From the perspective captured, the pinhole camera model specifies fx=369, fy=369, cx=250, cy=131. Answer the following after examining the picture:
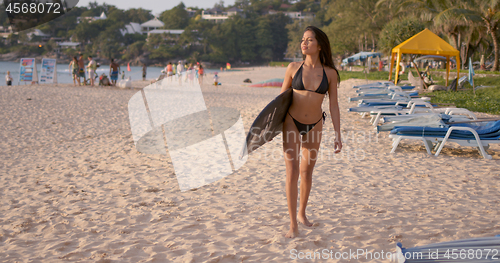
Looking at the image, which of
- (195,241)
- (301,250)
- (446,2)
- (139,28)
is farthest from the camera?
(139,28)

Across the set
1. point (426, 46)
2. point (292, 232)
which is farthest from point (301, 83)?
point (426, 46)

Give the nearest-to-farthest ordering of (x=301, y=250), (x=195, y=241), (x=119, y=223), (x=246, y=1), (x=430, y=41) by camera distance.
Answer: (x=301, y=250) → (x=195, y=241) → (x=119, y=223) → (x=430, y=41) → (x=246, y=1)

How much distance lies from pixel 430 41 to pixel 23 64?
63.0 feet

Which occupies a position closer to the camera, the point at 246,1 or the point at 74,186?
the point at 74,186

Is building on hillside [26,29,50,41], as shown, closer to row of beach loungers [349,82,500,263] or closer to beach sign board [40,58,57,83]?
beach sign board [40,58,57,83]

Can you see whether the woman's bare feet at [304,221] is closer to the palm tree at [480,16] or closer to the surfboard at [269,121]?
the surfboard at [269,121]

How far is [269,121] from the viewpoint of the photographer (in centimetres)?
269

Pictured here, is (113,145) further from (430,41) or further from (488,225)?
(430,41)

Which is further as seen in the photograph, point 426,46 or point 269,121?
point 426,46

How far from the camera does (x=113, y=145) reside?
21.6ft

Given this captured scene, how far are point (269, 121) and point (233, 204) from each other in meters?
1.29

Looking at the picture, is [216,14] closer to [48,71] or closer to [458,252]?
[48,71]

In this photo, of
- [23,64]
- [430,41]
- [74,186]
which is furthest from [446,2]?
[74,186]

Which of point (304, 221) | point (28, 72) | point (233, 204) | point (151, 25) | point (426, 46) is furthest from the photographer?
point (151, 25)
